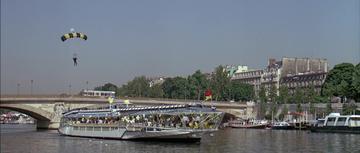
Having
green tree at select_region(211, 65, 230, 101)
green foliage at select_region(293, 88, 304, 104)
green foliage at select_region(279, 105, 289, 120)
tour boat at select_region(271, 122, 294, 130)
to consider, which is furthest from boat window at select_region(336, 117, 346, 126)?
green tree at select_region(211, 65, 230, 101)

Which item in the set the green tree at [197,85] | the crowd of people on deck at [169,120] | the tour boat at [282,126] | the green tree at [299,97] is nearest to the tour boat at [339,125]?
the tour boat at [282,126]

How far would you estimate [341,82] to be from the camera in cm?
12538

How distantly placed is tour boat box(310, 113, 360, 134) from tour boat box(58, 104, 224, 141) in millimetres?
30711

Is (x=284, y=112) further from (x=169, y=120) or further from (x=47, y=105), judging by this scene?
(x=169, y=120)

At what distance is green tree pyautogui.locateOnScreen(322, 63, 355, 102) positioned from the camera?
119m

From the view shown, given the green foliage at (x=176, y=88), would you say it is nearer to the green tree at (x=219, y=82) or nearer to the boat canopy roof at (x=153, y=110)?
the green tree at (x=219, y=82)

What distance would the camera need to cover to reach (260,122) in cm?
11712

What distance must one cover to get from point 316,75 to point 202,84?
34270 mm

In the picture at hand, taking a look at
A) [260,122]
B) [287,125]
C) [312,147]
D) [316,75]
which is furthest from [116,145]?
[316,75]

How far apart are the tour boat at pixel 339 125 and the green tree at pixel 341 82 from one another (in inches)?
1119

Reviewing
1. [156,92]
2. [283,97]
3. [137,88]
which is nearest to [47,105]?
[283,97]

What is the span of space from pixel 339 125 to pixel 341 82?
130 feet

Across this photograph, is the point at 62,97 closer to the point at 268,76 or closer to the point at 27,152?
the point at 27,152

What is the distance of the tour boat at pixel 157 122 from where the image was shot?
193 feet
